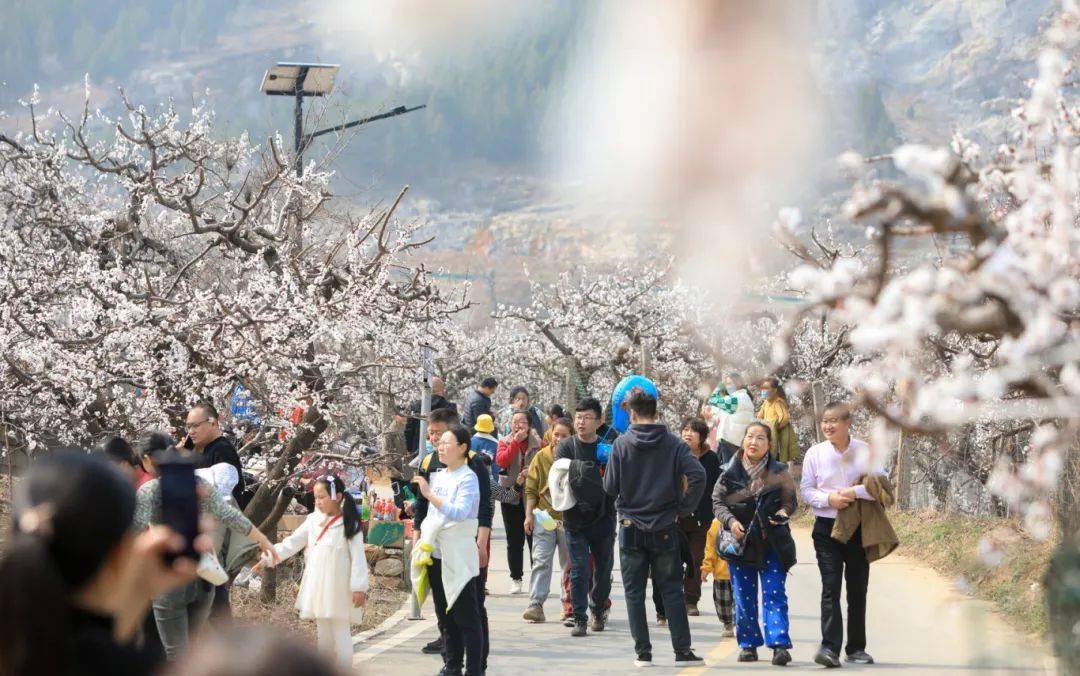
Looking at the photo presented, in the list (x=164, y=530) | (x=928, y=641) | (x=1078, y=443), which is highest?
(x=1078, y=443)

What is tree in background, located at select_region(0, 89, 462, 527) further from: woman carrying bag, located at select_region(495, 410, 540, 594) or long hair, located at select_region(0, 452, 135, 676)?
long hair, located at select_region(0, 452, 135, 676)

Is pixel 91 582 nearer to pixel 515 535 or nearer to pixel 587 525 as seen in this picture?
pixel 587 525

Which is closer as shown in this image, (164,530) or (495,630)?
(164,530)

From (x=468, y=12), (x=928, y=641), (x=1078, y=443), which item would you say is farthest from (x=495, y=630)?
(x=468, y=12)

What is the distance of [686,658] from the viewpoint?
949 centimetres

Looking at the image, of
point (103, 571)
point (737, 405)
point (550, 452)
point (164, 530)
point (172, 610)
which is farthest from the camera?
point (737, 405)

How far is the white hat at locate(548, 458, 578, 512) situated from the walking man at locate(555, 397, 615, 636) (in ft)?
0.13

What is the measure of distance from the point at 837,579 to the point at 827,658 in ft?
1.68

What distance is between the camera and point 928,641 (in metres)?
10.3

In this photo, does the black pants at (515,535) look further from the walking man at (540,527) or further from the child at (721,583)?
the child at (721,583)

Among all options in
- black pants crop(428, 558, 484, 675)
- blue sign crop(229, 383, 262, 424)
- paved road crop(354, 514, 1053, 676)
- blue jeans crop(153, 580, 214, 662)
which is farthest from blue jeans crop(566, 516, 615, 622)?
blue jeans crop(153, 580, 214, 662)

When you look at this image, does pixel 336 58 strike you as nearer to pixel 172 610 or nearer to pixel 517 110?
pixel 517 110

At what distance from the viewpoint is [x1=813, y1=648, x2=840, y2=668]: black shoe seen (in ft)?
30.1

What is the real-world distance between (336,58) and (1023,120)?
471ft
